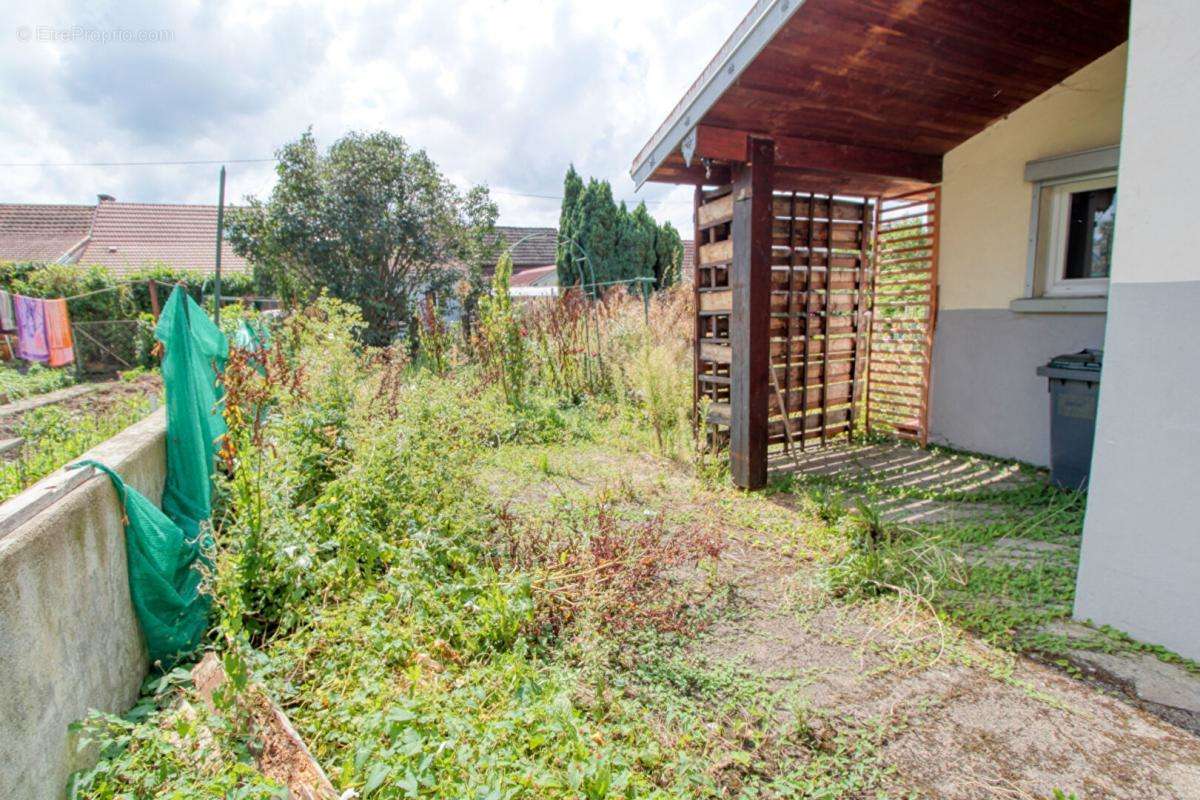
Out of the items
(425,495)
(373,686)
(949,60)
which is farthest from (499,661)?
(949,60)

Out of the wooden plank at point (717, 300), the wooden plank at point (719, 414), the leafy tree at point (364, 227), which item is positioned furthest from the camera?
the leafy tree at point (364, 227)

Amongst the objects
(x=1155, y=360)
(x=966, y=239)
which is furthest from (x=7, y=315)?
(x=1155, y=360)

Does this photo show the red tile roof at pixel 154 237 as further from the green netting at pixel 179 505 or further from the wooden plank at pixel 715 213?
the wooden plank at pixel 715 213

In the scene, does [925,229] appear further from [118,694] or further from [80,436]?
[80,436]

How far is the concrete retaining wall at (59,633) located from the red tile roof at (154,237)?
65.6 ft

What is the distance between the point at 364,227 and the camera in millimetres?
11656

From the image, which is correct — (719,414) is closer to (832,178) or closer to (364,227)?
(832,178)

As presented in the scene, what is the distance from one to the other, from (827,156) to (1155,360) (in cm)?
309

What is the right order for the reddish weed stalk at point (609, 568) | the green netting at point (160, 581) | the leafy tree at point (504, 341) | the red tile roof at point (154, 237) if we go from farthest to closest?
the red tile roof at point (154, 237) < the leafy tree at point (504, 341) < the reddish weed stalk at point (609, 568) < the green netting at point (160, 581)

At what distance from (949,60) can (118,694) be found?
6.00 meters

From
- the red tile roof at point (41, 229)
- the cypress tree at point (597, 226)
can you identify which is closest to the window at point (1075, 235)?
the cypress tree at point (597, 226)

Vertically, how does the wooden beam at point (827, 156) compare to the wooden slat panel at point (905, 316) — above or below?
above

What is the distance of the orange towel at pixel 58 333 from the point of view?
943cm

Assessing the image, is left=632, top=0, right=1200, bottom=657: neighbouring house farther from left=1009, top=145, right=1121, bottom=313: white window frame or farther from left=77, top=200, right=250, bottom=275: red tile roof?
left=77, top=200, right=250, bottom=275: red tile roof
